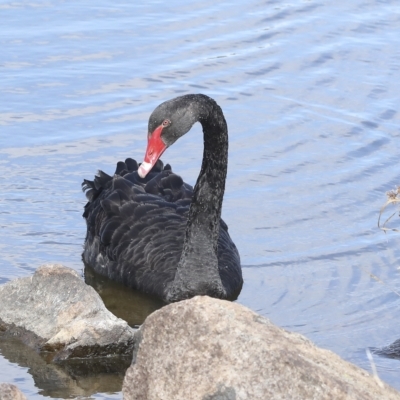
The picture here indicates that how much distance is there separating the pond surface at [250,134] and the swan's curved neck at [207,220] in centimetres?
39

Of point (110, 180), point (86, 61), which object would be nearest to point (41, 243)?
point (110, 180)

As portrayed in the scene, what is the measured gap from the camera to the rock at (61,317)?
591 centimetres

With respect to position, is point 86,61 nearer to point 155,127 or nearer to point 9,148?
point 9,148

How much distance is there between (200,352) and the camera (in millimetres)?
4441

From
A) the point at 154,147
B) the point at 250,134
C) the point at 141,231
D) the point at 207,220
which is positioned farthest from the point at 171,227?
the point at 250,134

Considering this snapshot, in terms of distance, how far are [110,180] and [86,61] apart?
3325mm

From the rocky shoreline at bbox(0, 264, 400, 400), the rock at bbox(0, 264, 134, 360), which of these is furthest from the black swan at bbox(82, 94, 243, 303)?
the rocky shoreline at bbox(0, 264, 400, 400)

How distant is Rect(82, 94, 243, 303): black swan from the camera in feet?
23.3

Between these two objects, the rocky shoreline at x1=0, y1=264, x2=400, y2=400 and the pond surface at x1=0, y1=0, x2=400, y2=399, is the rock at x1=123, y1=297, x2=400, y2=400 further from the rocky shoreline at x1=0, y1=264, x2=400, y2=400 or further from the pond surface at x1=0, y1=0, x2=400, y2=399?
the pond surface at x1=0, y1=0, x2=400, y2=399

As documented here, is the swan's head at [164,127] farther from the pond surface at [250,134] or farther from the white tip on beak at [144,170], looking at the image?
the pond surface at [250,134]

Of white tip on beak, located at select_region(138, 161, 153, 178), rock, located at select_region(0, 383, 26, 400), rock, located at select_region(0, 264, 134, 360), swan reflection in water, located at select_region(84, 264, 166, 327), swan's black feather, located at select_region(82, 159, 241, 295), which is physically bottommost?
swan reflection in water, located at select_region(84, 264, 166, 327)

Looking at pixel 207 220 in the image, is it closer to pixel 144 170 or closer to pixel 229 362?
pixel 144 170

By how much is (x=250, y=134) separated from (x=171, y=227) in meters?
2.38

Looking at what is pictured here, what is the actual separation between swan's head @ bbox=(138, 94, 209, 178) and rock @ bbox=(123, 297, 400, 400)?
1.86 meters
